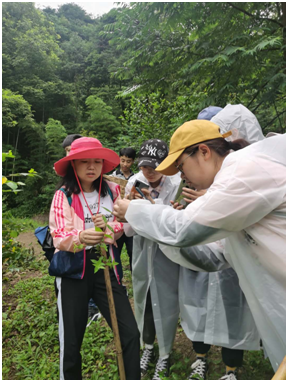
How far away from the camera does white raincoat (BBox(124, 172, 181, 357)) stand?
7.43 feet

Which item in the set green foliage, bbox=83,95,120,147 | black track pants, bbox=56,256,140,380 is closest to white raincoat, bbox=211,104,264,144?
black track pants, bbox=56,256,140,380

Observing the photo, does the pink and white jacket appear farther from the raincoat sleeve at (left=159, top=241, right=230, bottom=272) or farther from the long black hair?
the raincoat sleeve at (left=159, top=241, right=230, bottom=272)

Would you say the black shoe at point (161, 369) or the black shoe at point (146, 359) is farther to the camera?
the black shoe at point (146, 359)

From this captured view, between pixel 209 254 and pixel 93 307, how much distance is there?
247cm

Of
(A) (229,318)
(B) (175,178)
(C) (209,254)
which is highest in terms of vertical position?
(B) (175,178)

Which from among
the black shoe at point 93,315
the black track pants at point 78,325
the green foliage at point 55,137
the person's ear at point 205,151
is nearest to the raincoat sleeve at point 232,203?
the person's ear at point 205,151

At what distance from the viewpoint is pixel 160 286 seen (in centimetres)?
229

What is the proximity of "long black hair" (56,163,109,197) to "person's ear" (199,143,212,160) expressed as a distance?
88 cm

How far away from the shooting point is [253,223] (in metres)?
1.18

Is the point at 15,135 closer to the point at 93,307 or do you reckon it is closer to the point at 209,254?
the point at 93,307

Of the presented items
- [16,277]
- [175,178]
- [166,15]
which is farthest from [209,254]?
[16,277]

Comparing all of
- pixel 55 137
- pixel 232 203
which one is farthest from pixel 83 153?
pixel 55 137

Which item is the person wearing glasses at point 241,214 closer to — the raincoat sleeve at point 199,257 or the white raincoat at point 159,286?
the raincoat sleeve at point 199,257

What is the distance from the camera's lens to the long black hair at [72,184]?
6.51ft
